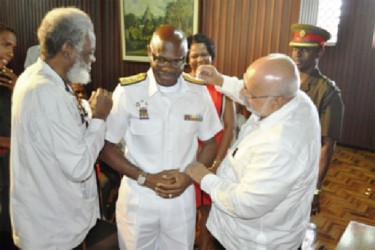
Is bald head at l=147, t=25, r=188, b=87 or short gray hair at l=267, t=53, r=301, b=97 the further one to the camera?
bald head at l=147, t=25, r=188, b=87

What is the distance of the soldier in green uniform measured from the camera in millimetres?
2279

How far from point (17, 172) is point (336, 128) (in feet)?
6.31

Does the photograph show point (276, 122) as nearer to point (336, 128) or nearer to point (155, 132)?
point (155, 132)

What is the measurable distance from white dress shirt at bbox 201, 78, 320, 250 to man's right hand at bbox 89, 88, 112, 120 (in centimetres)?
57

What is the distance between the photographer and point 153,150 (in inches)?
70.9

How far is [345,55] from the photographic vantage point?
644 centimetres

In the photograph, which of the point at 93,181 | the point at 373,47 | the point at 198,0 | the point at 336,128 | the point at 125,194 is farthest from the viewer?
the point at 373,47

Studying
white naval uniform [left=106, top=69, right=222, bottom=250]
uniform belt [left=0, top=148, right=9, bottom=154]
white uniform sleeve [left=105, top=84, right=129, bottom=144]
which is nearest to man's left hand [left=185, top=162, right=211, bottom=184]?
white naval uniform [left=106, top=69, right=222, bottom=250]

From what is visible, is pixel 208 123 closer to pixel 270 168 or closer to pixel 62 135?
pixel 270 168

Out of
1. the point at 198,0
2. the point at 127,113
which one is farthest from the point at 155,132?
the point at 198,0

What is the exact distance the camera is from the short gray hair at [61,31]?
151 cm

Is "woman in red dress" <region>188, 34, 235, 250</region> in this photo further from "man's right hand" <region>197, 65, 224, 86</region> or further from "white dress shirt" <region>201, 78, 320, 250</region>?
"white dress shirt" <region>201, 78, 320, 250</region>

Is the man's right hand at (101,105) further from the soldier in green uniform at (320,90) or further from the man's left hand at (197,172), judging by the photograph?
the soldier in green uniform at (320,90)

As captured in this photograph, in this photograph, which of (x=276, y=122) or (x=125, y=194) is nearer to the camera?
(x=276, y=122)
